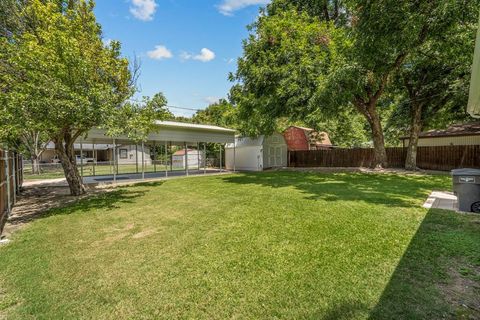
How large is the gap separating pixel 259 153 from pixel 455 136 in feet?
42.4

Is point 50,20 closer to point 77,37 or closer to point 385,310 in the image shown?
point 77,37

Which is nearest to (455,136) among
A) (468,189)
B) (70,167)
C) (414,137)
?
(414,137)

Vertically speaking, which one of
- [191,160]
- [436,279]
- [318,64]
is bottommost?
[436,279]

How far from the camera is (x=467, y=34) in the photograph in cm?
893

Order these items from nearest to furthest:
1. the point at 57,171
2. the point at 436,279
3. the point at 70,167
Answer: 1. the point at 436,279
2. the point at 70,167
3. the point at 57,171

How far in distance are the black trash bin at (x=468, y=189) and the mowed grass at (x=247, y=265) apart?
0.55 meters

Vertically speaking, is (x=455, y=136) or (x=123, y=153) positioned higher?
(x=455, y=136)

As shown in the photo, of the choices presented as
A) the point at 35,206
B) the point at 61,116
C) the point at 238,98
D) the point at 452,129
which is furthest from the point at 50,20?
the point at 452,129

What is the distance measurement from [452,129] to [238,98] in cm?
1489

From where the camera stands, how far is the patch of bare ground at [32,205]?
5.83 metres

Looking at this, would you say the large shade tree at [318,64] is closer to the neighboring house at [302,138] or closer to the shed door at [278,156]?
the shed door at [278,156]

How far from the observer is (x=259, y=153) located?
19797 mm

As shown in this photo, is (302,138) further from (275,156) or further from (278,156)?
(275,156)

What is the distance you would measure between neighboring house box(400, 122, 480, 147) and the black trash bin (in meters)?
13.8
